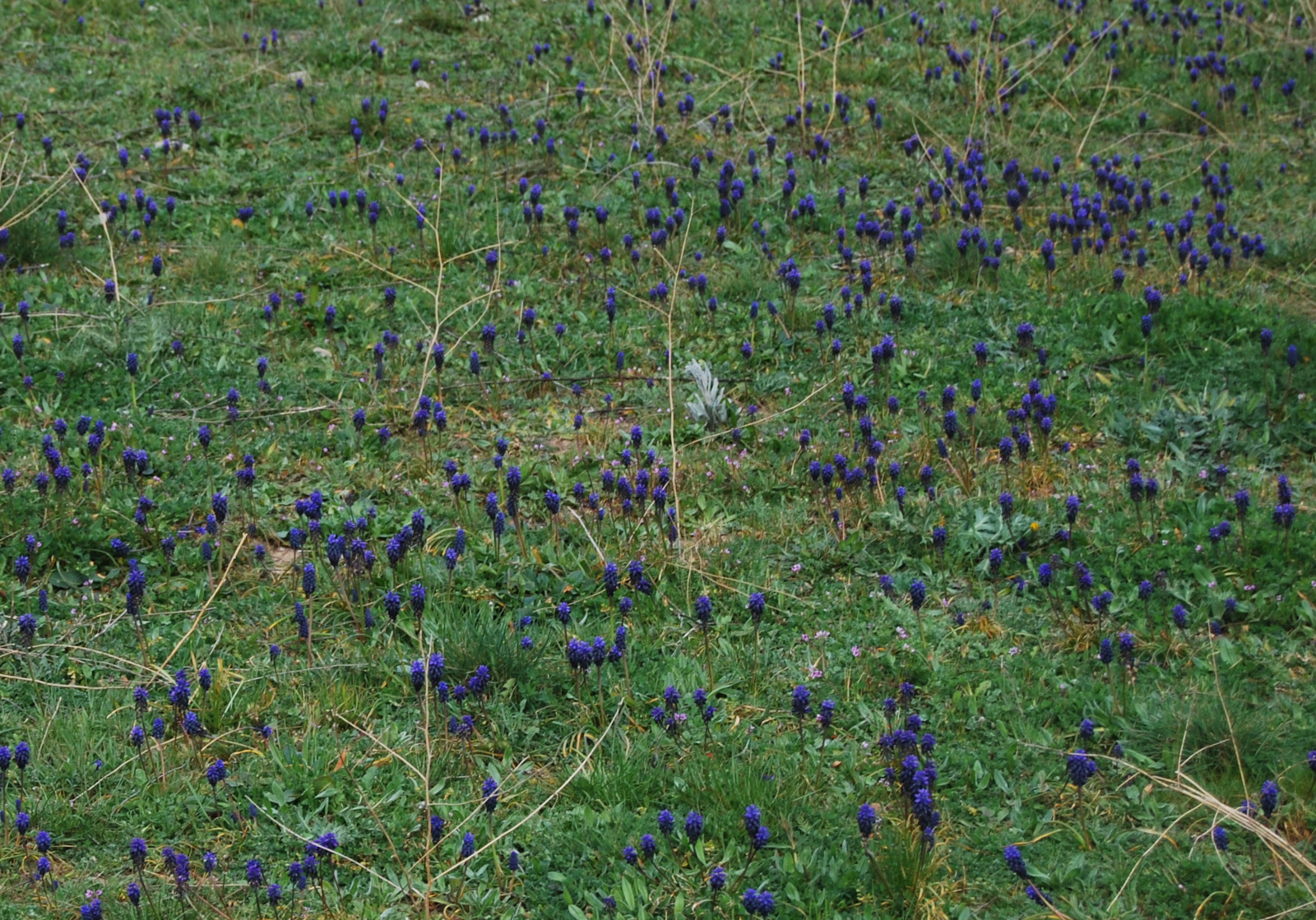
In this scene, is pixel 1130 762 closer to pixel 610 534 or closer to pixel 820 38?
pixel 610 534

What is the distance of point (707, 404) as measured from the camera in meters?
5.78

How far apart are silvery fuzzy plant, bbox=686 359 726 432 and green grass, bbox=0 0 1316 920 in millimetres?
85

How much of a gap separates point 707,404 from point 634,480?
74 centimetres

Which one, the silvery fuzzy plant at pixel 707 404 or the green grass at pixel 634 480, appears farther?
the silvery fuzzy plant at pixel 707 404

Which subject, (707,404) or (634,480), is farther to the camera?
(707,404)

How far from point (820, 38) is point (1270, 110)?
→ 2.95 m

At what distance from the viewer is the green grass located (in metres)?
3.73

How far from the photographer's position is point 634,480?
5.18 meters

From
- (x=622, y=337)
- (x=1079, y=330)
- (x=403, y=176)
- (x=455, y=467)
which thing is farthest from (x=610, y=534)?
(x=403, y=176)

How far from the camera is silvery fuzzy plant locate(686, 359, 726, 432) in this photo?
5.79 m

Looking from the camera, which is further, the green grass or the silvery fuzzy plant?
the silvery fuzzy plant

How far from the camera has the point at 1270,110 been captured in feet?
28.3

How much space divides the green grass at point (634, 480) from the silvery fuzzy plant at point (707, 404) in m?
0.09

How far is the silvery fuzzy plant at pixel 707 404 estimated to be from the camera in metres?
5.79
